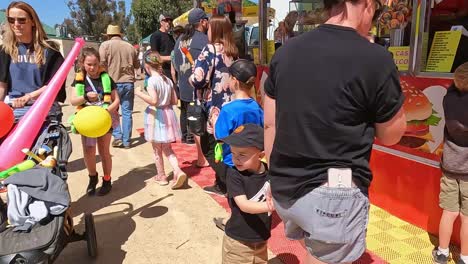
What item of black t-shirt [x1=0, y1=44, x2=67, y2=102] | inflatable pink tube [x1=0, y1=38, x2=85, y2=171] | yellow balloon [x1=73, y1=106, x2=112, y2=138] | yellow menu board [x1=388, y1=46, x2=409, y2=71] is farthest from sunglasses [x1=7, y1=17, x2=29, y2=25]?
yellow menu board [x1=388, y1=46, x2=409, y2=71]

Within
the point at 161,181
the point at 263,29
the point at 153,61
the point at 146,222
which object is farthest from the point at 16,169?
the point at 263,29

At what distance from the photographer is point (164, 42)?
7.33 metres

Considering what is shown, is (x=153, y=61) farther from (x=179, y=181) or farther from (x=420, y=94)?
(x=420, y=94)

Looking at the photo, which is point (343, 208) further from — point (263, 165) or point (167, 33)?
point (167, 33)

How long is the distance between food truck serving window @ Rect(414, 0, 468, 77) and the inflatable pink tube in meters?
2.95

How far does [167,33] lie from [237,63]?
4.81 m

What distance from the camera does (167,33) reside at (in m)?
7.38

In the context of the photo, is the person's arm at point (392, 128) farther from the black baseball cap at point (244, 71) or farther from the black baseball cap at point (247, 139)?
the black baseball cap at point (244, 71)

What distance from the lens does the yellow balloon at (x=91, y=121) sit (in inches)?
121

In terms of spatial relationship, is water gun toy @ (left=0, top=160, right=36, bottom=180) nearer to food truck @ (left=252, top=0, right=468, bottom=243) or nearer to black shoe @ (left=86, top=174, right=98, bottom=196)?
black shoe @ (left=86, top=174, right=98, bottom=196)

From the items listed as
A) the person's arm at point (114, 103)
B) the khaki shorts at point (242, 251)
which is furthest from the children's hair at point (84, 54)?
the khaki shorts at point (242, 251)

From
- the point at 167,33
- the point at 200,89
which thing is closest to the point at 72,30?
the point at 167,33

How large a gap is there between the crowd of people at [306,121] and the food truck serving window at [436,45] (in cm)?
60

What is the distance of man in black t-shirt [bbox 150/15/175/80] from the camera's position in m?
7.25
